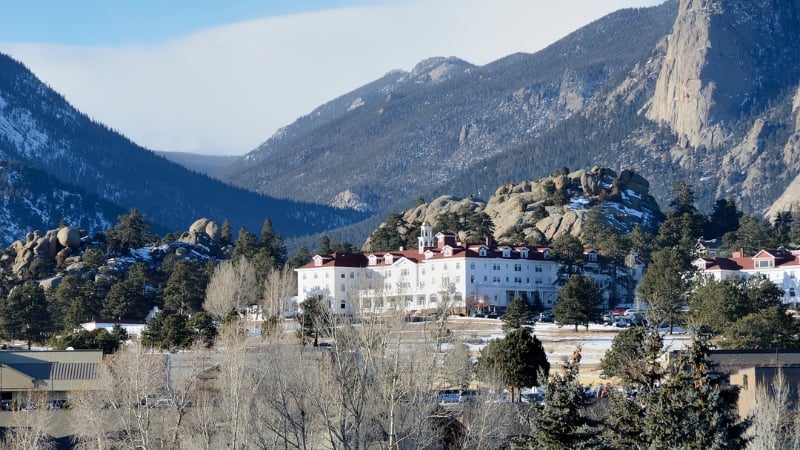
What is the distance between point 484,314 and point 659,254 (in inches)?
767

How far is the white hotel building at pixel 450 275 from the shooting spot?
516 ft

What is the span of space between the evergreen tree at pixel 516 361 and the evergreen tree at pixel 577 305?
102 ft

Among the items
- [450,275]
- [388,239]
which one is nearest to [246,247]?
[388,239]

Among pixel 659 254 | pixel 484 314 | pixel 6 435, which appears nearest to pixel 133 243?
pixel 484 314

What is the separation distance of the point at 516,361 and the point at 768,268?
2505 inches

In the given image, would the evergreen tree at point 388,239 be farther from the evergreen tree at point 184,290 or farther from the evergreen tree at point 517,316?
the evergreen tree at point 517,316

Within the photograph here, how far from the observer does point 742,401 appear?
298 feet

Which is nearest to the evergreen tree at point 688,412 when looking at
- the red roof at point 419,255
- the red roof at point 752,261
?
the red roof at point 752,261

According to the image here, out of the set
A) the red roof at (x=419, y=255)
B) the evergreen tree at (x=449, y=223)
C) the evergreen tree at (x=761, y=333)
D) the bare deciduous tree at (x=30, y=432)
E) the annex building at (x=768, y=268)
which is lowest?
the bare deciduous tree at (x=30, y=432)

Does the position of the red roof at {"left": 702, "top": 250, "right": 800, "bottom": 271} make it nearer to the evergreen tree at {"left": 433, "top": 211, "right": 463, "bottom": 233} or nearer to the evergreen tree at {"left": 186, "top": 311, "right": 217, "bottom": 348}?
the evergreen tree at {"left": 433, "top": 211, "right": 463, "bottom": 233}

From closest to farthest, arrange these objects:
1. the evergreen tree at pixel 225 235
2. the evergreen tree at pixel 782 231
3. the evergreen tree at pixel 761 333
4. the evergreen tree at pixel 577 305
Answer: the evergreen tree at pixel 761 333 < the evergreen tree at pixel 577 305 < the evergreen tree at pixel 782 231 < the evergreen tree at pixel 225 235

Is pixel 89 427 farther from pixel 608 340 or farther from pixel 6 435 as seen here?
pixel 608 340

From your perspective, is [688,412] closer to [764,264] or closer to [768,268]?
[768,268]

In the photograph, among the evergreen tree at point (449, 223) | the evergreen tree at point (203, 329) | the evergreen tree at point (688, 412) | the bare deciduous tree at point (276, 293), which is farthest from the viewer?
the evergreen tree at point (449, 223)
